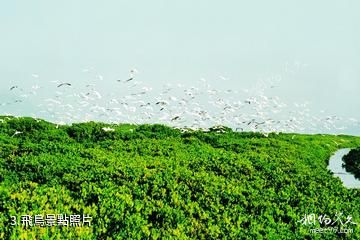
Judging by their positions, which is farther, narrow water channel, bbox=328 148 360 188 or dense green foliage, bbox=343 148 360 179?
dense green foliage, bbox=343 148 360 179

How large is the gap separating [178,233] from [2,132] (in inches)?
799

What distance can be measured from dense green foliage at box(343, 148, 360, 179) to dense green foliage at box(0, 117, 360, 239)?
8.41 meters

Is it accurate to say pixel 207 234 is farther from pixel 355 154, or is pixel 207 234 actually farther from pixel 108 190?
pixel 355 154

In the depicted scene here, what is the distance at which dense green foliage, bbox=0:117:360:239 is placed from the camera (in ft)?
33.9

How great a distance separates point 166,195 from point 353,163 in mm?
19882

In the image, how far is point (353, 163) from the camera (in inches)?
1145

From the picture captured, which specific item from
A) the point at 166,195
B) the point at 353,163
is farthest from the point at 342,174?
the point at 166,195

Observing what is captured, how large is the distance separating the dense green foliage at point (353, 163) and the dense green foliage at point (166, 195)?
841cm

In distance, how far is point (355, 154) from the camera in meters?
30.3

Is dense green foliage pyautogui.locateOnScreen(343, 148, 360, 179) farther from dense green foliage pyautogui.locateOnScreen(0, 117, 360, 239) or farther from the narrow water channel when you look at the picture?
dense green foliage pyautogui.locateOnScreen(0, 117, 360, 239)

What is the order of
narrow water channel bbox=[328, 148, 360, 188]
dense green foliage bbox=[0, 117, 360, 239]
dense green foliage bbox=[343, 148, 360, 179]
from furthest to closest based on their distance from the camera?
dense green foliage bbox=[343, 148, 360, 179]
narrow water channel bbox=[328, 148, 360, 188]
dense green foliage bbox=[0, 117, 360, 239]

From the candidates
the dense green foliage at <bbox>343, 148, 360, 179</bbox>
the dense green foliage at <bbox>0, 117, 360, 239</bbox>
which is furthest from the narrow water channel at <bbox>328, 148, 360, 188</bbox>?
the dense green foliage at <bbox>0, 117, 360, 239</bbox>

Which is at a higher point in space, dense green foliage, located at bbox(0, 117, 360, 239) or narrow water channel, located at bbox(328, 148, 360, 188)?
dense green foliage, located at bbox(0, 117, 360, 239)

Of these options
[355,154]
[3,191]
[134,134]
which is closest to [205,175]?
[3,191]
